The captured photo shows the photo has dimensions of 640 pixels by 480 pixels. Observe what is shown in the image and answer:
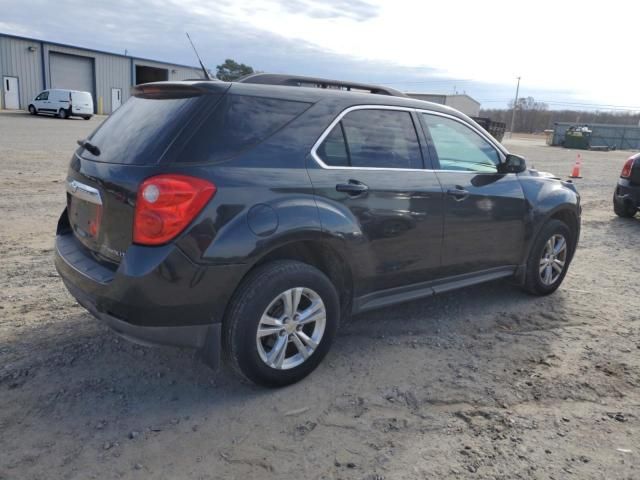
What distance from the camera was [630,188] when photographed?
28.7ft

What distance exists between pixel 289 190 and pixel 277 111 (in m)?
0.51

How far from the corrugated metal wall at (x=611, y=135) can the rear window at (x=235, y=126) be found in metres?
43.3

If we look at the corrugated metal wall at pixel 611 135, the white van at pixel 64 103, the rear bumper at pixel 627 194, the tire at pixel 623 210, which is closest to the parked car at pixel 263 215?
the rear bumper at pixel 627 194

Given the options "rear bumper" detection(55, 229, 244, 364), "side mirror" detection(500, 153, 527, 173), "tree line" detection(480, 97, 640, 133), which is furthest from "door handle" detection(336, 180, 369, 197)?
"tree line" detection(480, 97, 640, 133)

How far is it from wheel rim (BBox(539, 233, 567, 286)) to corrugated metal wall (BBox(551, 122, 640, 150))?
133 feet

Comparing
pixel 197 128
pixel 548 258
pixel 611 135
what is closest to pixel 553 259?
pixel 548 258

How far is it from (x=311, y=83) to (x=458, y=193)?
53.9 inches

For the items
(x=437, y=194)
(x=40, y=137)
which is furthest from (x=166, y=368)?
(x=40, y=137)

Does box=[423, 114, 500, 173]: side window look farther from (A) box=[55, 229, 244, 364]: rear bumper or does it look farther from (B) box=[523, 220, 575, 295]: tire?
(A) box=[55, 229, 244, 364]: rear bumper

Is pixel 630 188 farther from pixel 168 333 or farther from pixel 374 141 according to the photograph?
pixel 168 333

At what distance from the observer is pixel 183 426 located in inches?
114

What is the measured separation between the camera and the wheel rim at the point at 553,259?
498cm

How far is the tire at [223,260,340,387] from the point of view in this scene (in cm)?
297

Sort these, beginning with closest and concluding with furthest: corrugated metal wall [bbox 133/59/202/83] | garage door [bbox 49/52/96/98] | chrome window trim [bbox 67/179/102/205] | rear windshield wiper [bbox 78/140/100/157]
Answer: chrome window trim [bbox 67/179/102/205] → rear windshield wiper [bbox 78/140/100/157] → garage door [bbox 49/52/96/98] → corrugated metal wall [bbox 133/59/202/83]
